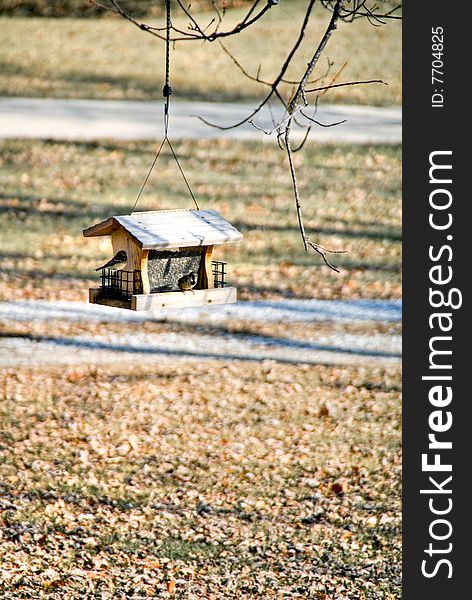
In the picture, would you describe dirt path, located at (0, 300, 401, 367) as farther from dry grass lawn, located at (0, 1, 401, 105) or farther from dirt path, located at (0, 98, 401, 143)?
dry grass lawn, located at (0, 1, 401, 105)

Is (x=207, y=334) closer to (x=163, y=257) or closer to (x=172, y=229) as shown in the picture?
(x=163, y=257)

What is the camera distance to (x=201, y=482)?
7.55 meters

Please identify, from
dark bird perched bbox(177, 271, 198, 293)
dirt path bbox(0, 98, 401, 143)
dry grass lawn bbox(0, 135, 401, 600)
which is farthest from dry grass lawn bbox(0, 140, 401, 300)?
dark bird perched bbox(177, 271, 198, 293)

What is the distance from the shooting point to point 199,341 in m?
10.5

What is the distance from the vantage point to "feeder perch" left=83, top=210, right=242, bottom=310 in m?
4.71

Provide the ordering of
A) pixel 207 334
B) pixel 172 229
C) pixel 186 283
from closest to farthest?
pixel 172 229
pixel 186 283
pixel 207 334

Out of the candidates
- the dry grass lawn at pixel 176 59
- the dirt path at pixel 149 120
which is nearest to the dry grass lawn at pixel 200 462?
the dirt path at pixel 149 120

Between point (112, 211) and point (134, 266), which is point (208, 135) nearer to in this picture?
point (112, 211)

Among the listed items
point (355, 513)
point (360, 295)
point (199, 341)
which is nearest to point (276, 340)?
point (199, 341)

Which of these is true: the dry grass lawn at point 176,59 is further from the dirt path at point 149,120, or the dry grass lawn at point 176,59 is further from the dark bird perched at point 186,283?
the dark bird perched at point 186,283

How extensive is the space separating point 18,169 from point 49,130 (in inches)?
73.9

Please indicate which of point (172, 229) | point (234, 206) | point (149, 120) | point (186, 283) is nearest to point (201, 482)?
point (186, 283)

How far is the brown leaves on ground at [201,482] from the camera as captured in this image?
6.39 m

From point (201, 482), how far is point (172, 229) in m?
3.27
